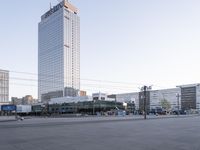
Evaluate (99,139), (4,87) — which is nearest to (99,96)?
(4,87)

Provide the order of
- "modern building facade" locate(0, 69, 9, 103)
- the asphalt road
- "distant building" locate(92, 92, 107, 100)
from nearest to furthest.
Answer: the asphalt road < "distant building" locate(92, 92, 107, 100) < "modern building facade" locate(0, 69, 9, 103)

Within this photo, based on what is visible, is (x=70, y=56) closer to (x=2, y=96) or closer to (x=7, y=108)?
(x=2, y=96)

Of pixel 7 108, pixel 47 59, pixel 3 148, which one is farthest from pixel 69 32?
pixel 3 148

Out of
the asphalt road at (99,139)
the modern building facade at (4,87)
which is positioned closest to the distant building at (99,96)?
the modern building facade at (4,87)

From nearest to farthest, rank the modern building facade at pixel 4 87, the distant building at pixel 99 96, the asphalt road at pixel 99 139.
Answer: the asphalt road at pixel 99 139 → the distant building at pixel 99 96 → the modern building facade at pixel 4 87

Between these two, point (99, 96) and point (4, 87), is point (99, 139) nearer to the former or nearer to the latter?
point (99, 96)

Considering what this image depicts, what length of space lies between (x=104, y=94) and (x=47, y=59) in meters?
52.7

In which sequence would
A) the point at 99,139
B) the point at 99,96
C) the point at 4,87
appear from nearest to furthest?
the point at 99,139, the point at 99,96, the point at 4,87

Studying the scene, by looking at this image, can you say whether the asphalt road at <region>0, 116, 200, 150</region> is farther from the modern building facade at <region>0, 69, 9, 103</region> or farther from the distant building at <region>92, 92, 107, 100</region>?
the modern building facade at <region>0, 69, 9, 103</region>

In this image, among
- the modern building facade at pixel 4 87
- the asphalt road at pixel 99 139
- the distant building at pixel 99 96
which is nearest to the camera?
the asphalt road at pixel 99 139

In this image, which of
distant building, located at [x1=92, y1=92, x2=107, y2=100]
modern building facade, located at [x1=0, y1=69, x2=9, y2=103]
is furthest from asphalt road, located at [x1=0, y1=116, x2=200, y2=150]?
modern building facade, located at [x1=0, y1=69, x2=9, y2=103]

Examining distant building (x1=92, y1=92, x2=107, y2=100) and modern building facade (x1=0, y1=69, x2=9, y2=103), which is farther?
modern building facade (x1=0, y1=69, x2=9, y2=103)

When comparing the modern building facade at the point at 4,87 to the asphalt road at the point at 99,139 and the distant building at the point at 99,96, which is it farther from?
the asphalt road at the point at 99,139

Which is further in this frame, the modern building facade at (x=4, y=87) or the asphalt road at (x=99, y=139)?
the modern building facade at (x=4, y=87)
